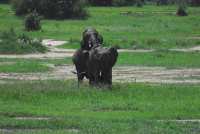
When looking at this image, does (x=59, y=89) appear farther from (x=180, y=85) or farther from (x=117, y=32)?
(x=117, y=32)

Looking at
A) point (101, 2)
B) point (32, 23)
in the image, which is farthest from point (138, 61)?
point (101, 2)

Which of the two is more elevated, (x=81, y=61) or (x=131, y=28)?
(x=81, y=61)

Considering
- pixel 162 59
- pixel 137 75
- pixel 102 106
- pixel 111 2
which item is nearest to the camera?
pixel 102 106

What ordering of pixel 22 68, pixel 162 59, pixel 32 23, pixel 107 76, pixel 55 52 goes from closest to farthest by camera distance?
pixel 107 76
pixel 22 68
pixel 162 59
pixel 55 52
pixel 32 23

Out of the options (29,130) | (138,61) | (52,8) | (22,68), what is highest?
(29,130)

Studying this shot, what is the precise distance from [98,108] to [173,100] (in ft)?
9.23

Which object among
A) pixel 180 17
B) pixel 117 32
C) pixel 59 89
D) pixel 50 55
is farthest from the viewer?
pixel 180 17

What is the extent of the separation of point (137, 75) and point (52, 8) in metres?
46.9

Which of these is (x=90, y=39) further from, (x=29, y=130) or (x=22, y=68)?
(x=29, y=130)

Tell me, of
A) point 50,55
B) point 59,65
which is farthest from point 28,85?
point 50,55

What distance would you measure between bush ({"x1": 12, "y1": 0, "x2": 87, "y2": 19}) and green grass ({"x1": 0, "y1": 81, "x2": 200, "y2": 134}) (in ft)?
169

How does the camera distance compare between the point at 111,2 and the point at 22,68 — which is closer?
the point at 22,68

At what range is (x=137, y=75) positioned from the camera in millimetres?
30094

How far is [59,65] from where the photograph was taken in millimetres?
35125
